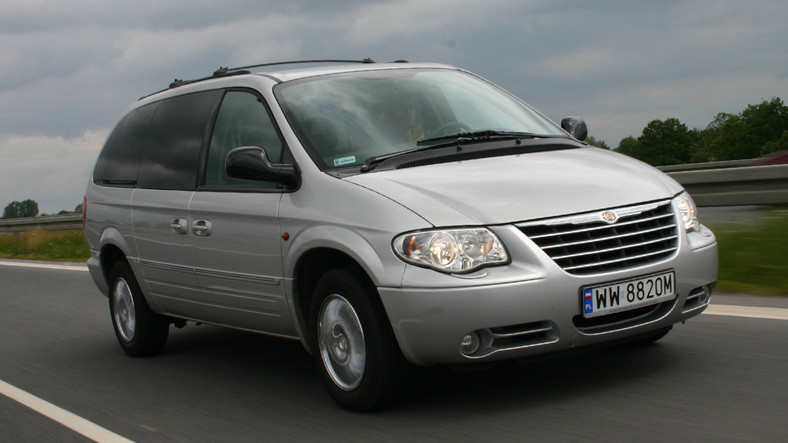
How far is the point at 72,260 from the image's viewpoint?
17.2m

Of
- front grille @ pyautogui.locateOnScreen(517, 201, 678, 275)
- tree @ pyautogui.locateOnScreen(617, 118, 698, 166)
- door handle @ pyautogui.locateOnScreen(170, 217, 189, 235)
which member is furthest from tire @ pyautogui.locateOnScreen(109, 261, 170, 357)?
tree @ pyautogui.locateOnScreen(617, 118, 698, 166)

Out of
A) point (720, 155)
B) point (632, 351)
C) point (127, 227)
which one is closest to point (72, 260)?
point (127, 227)

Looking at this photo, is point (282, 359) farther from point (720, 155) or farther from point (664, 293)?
point (720, 155)

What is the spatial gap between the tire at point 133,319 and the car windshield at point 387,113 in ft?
7.27

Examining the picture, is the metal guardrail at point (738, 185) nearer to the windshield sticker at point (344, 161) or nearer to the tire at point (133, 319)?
the tire at point (133, 319)

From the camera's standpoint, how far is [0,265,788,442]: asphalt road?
4375 mm

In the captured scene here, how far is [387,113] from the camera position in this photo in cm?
567

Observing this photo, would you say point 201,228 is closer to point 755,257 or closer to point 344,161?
point 344,161

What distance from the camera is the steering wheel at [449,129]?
222 inches

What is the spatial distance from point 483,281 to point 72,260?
14014mm

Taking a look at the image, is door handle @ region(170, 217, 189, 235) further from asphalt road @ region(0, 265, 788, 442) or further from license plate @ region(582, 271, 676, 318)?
license plate @ region(582, 271, 676, 318)

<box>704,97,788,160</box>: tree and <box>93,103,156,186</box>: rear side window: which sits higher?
<box>93,103,156,186</box>: rear side window

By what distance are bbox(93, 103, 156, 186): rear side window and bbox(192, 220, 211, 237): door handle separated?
126 centimetres

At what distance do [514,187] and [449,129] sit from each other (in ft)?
3.55
